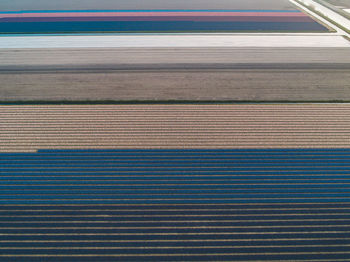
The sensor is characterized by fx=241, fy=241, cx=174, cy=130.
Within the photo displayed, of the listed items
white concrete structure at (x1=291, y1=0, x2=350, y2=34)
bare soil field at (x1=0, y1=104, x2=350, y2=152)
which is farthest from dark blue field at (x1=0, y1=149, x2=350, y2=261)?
white concrete structure at (x1=291, y1=0, x2=350, y2=34)

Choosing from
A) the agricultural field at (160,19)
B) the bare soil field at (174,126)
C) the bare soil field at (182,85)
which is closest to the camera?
the bare soil field at (174,126)

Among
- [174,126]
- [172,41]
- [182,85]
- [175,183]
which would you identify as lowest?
[175,183]

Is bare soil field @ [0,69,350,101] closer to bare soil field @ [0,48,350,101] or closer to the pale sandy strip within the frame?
bare soil field @ [0,48,350,101]

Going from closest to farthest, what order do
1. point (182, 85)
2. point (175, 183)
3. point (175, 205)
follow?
point (175, 205), point (175, 183), point (182, 85)

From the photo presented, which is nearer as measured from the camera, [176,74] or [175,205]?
[175,205]

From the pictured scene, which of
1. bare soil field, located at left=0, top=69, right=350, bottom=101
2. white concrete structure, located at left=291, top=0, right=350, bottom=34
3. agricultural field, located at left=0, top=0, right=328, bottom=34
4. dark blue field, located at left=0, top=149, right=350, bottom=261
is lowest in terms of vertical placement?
dark blue field, located at left=0, top=149, right=350, bottom=261

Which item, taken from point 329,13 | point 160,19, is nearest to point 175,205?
point 160,19

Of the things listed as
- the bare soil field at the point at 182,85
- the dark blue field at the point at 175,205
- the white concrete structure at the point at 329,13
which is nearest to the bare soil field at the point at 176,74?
the bare soil field at the point at 182,85

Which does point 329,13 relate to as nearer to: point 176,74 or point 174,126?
point 176,74

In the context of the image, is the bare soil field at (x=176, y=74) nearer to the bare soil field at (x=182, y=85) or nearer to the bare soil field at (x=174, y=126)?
the bare soil field at (x=182, y=85)
